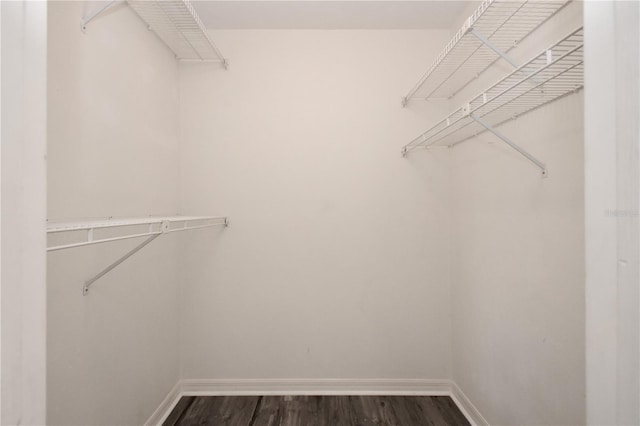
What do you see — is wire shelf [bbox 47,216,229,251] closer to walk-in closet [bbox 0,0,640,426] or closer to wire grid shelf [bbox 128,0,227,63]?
walk-in closet [bbox 0,0,640,426]

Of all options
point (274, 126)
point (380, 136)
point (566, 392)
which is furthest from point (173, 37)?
point (566, 392)

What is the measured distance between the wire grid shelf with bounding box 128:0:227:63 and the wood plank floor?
2128 millimetres

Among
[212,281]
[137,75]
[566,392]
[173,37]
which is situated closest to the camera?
[566,392]

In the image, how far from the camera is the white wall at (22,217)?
36 cm

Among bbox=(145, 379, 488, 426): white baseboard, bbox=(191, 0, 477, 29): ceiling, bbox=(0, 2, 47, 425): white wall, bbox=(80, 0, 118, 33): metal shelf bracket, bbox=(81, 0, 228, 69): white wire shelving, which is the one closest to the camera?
bbox=(0, 2, 47, 425): white wall

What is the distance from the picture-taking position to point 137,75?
4.76 ft

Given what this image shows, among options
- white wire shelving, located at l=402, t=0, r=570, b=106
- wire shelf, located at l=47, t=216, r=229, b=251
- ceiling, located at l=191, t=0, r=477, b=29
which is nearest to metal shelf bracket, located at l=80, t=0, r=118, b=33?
ceiling, located at l=191, t=0, r=477, b=29

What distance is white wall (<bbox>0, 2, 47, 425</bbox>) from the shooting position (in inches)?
14.1

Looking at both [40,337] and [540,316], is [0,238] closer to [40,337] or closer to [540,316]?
[40,337]

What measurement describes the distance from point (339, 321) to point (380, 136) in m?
1.26

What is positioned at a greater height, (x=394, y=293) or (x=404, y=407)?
(x=394, y=293)

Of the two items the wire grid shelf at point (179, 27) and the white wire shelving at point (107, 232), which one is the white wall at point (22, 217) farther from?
the wire grid shelf at point (179, 27)

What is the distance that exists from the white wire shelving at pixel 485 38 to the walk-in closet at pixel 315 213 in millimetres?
13

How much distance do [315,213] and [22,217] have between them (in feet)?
5.12
